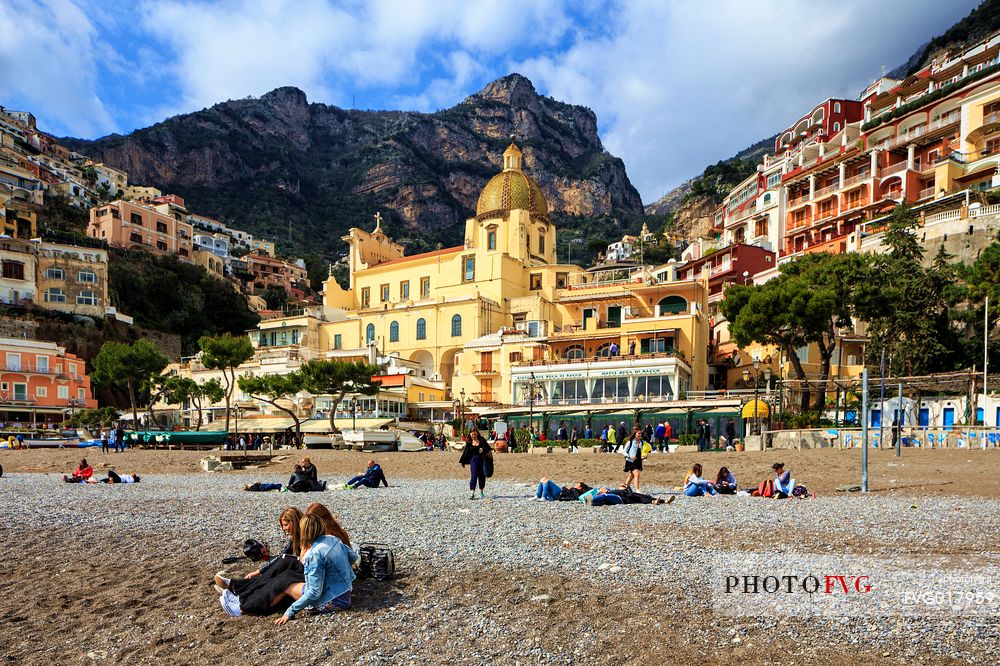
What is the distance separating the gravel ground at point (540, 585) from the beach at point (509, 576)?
25mm

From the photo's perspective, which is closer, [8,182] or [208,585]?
[208,585]

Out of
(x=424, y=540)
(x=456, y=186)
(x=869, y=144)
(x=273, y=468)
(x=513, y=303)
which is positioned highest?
(x=456, y=186)

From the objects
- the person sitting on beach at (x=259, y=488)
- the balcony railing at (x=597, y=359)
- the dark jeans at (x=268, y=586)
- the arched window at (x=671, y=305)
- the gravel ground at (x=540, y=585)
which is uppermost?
the arched window at (x=671, y=305)

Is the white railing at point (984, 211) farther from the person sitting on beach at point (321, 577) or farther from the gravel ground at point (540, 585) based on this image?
the person sitting on beach at point (321, 577)

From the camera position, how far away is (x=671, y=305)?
44.3 meters

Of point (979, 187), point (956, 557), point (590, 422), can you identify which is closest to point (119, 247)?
point (590, 422)

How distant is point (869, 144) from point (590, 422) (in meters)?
33.2

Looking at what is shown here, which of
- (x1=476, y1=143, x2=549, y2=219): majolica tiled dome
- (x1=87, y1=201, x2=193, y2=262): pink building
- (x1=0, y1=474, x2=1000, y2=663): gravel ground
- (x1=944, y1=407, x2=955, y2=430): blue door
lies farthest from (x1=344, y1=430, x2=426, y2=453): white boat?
(x1=87, y1=201, x2=193, y2=262): pink building

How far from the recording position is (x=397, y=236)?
140 meters

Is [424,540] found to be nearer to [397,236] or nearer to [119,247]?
[119,247]

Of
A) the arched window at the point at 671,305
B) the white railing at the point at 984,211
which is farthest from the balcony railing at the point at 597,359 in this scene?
the white railing at the point at 984,211

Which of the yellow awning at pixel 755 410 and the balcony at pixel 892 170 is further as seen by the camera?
the balcony at pixel 892 170

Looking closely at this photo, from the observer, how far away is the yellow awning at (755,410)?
96.2 feet

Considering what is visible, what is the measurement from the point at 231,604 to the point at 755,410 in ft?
86.6
